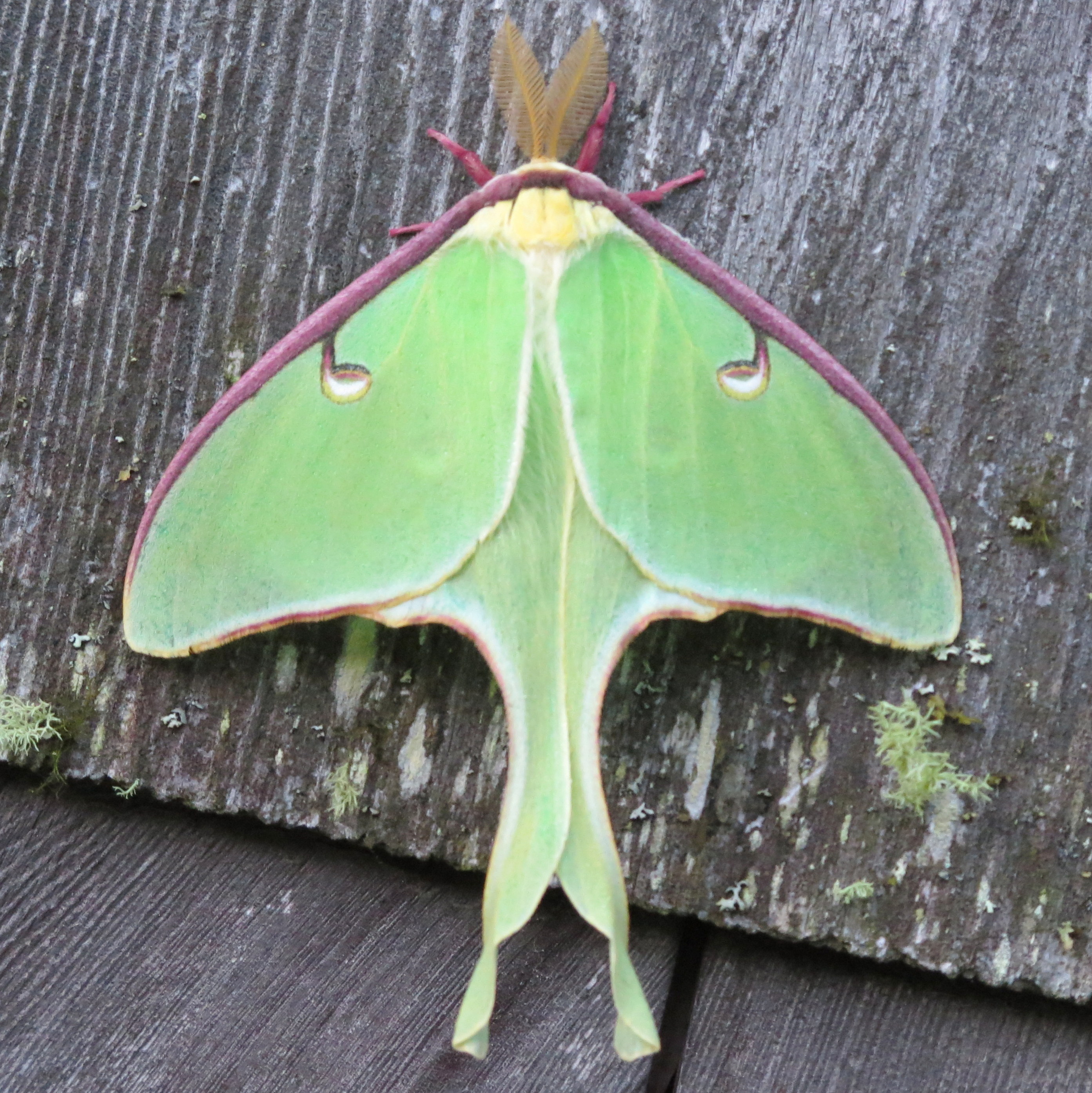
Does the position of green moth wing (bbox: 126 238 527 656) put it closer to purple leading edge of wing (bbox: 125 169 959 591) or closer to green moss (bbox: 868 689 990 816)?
purple leading edge of wing (bbox: 125 169 959 591)

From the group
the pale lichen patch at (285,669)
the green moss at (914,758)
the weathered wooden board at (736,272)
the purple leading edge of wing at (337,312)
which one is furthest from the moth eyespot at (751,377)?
the pale lichen patch at (285,669)

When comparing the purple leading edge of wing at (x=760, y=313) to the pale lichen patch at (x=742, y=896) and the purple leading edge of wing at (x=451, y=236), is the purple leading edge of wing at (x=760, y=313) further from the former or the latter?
the pale lichen patch at (x=742, y=896)

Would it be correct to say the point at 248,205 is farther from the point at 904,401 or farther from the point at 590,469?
the point at 904,401

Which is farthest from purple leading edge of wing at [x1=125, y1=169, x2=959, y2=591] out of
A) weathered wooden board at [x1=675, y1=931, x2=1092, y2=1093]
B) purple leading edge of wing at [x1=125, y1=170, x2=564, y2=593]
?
weathered wooden board at [x1=675, y1=931, x2=1092, y2=1093]

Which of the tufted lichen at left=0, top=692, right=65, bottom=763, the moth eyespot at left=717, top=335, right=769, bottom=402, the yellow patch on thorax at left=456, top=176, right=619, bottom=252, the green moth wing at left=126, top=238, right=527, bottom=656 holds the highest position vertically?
the yellow patch on thorax at left=456, top=176, right=619, bottom=252

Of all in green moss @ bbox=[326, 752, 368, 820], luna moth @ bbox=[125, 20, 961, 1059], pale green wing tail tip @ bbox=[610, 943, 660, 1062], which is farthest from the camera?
green moss @ bbox=[326, 752, 368, 820]

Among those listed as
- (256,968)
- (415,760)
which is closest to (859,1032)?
(415,760)

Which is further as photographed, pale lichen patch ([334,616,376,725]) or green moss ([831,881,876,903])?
pale lichen patch ([334,616,376,725])
